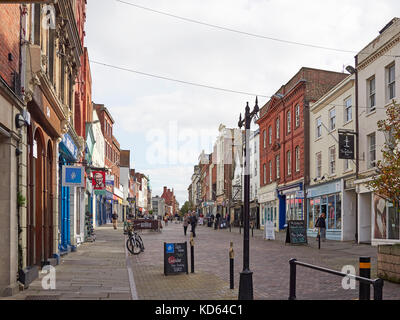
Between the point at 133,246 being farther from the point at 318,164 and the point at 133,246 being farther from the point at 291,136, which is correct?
the point at 291,136

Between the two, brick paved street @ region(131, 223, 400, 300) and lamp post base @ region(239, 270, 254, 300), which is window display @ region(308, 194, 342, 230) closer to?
brick paved street @ region(131, 223, 400, 300)

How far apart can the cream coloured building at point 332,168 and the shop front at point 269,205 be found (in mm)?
8048

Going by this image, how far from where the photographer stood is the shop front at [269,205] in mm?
42412

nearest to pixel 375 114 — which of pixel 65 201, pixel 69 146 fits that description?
pixel 69 146

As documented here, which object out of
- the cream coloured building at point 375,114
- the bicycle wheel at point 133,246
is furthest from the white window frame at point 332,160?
the bicycle wheel at point 133,246

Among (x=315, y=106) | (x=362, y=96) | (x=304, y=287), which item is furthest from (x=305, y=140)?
(x=304, y=287)

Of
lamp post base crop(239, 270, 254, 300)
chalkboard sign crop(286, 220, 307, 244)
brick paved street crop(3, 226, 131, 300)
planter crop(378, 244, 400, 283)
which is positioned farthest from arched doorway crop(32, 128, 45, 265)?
chalkboard sign crop(286, 220, 307, 244)

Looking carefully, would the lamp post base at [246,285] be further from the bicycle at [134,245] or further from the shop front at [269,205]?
the shop front at [269,205]

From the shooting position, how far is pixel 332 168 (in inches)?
1188

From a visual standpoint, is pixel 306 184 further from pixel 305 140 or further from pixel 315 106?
pixel 315 106

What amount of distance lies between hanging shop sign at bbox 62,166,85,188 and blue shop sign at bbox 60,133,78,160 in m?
0.86

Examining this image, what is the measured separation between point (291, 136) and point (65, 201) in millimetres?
22601

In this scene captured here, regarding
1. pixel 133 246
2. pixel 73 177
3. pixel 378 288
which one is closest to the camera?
pixel 378 288
